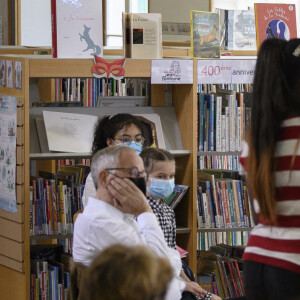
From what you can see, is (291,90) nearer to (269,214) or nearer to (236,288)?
(269,214)

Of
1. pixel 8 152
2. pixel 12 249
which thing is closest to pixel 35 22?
pixel 8 152

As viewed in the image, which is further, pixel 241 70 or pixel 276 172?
pixel 241 70

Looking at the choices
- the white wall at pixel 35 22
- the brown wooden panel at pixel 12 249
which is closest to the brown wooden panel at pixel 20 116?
the brown wooden panel at pixel 12 249

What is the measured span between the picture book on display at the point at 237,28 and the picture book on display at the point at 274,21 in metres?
1.42

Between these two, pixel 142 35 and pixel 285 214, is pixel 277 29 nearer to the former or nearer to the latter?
pixel 142 35

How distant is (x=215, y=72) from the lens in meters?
3.91

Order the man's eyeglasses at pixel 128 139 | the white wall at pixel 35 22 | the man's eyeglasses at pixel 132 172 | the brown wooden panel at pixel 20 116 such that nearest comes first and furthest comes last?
the man's eyeglasses at pixel 132 172 → the man's eyeglasses at pixel 128 139 → the brown wooden panel at pixel 20 116 → the white wall at pixel 35 22

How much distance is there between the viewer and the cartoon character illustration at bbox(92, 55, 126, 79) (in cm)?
375

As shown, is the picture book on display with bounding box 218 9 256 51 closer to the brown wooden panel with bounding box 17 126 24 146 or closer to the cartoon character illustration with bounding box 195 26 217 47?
the cartoon character illustration with bounding box 195 26 217 47

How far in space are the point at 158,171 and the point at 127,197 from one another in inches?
39.6

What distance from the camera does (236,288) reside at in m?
4.02

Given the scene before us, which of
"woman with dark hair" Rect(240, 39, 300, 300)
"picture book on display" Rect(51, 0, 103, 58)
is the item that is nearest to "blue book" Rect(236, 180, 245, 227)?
"picture book on display" Rect(51, 0, 103, 58)

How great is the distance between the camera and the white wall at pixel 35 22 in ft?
25.1

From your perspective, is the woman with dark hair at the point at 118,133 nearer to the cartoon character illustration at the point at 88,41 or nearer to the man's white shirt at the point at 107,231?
the cartoon character illustration at the point at 88,41
